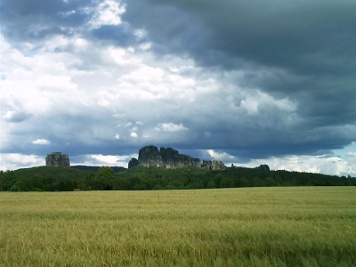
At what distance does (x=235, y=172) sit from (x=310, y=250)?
485 feet

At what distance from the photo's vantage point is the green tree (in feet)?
348

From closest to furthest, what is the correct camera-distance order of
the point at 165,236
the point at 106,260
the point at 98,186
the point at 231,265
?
the point at 231,265, the point at 106,260, the point at 165,236, the point at 98,186

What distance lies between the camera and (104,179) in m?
106

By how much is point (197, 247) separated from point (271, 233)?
2.67 m

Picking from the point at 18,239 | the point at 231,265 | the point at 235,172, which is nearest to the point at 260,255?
the point at 231,265

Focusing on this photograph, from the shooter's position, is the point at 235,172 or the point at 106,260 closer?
the point at 106,260

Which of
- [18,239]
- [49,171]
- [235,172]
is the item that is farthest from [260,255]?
[49,171]

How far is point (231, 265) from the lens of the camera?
579 centimetres

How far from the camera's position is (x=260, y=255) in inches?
286

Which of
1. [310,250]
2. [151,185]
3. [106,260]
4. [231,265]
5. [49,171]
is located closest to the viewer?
[231,265]

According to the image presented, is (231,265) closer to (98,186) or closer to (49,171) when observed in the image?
(98,186)

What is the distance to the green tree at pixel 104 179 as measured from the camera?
348ft

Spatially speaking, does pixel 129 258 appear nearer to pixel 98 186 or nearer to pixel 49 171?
pixel 98 186

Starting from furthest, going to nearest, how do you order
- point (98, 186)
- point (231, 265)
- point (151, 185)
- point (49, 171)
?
point (49, 171) < point (151, 185) < point (98, 186) < point (231, 265)
